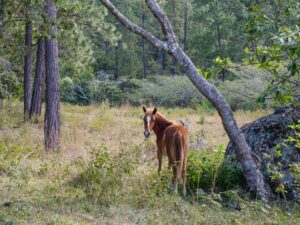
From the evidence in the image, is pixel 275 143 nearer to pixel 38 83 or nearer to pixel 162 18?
pixel 162 18

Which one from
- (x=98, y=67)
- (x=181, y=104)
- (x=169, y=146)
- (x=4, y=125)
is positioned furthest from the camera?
(x=98, y=67)

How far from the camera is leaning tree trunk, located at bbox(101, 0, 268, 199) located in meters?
7.45

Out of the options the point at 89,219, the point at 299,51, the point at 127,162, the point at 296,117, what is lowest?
the point at 89,219

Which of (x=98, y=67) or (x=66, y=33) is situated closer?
(x=66, y=33)

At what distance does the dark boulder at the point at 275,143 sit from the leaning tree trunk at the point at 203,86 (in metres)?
0.29

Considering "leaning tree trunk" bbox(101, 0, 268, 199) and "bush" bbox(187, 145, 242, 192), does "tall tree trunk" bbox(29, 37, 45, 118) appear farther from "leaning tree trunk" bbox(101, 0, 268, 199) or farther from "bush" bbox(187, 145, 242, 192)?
"leaning tree trunk" bbox(101, 0, 268, 199)

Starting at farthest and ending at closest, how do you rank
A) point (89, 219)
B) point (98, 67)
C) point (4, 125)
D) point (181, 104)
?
point (98, 67)
point (181, 104)
point (4, 125)
point (89, 219)

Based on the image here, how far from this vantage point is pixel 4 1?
8.86 m

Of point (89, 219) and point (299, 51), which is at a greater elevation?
point (299, 51)

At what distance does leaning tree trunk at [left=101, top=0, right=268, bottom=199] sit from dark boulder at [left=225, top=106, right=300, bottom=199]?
0.29 metres

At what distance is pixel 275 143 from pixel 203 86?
193 centimetres

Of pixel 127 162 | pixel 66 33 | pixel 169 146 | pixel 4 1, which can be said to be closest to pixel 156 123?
pixel 169 146

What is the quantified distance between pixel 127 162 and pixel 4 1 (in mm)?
4178

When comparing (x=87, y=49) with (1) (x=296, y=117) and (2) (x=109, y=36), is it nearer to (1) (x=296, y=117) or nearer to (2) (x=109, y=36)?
(2) (x=109, y=36)
